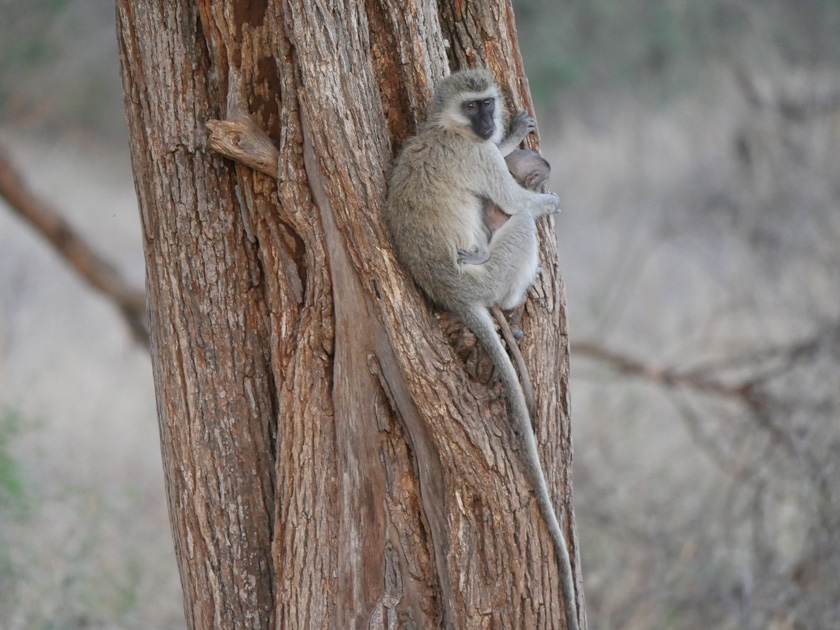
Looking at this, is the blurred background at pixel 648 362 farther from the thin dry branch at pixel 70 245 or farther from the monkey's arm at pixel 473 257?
the monkey's arm at pixel 473 257

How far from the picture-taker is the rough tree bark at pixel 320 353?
257 centimetres

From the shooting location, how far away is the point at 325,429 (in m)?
2.74

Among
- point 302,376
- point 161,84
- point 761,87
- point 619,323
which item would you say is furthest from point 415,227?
point 761,87

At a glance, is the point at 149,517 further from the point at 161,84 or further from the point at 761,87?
the point at 761,87

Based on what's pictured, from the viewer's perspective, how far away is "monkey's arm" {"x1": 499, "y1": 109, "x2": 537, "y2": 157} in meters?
2.99

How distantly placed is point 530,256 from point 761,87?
8.27 m

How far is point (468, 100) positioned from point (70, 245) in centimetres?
473

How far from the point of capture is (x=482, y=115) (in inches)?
115

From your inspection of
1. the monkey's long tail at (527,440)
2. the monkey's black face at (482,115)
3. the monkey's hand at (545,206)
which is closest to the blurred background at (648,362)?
the monkey's long tail at (527,440)

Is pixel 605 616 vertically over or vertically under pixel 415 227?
under

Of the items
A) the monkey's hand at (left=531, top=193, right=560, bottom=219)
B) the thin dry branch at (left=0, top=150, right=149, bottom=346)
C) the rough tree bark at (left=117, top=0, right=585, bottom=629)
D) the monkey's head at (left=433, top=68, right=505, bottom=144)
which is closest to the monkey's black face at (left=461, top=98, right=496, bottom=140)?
the monkey's head at (left=433, top=68, right=505, bottom=144)

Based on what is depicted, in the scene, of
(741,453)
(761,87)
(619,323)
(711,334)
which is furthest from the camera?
(761,87)

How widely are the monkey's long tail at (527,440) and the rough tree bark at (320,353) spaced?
0.04m

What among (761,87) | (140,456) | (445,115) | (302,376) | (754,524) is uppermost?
(761,87)
